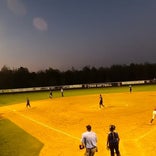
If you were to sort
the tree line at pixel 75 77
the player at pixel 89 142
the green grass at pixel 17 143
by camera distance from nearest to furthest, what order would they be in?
the player at pixel 89 142 → the green grass at pixel 17 143 → the tree line at pixel 75 77

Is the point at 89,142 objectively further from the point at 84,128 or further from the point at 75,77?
the point at 75,77

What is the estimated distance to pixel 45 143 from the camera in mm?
23672

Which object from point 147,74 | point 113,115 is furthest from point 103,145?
point 147,74

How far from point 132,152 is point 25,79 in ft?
314

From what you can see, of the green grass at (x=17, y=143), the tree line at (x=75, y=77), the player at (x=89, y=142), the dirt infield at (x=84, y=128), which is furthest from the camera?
the tree line at (x=75, y=77)

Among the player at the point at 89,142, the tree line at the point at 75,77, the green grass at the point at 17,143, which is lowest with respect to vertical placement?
the green grass at the point at 17,143

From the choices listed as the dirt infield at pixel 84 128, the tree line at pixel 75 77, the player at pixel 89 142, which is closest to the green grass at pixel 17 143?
the dirt infield at pixel 84 128

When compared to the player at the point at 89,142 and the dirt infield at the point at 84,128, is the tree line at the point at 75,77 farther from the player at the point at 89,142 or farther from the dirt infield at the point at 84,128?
the player at the point at 89,142

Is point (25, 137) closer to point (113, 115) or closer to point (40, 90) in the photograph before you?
point (113, 115)

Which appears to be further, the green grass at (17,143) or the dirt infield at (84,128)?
the green grass at (17,143)

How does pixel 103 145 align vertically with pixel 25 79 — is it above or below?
below

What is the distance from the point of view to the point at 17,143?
24000mm

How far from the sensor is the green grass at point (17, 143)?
69.5 feet

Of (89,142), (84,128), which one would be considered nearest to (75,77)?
(84,128)
